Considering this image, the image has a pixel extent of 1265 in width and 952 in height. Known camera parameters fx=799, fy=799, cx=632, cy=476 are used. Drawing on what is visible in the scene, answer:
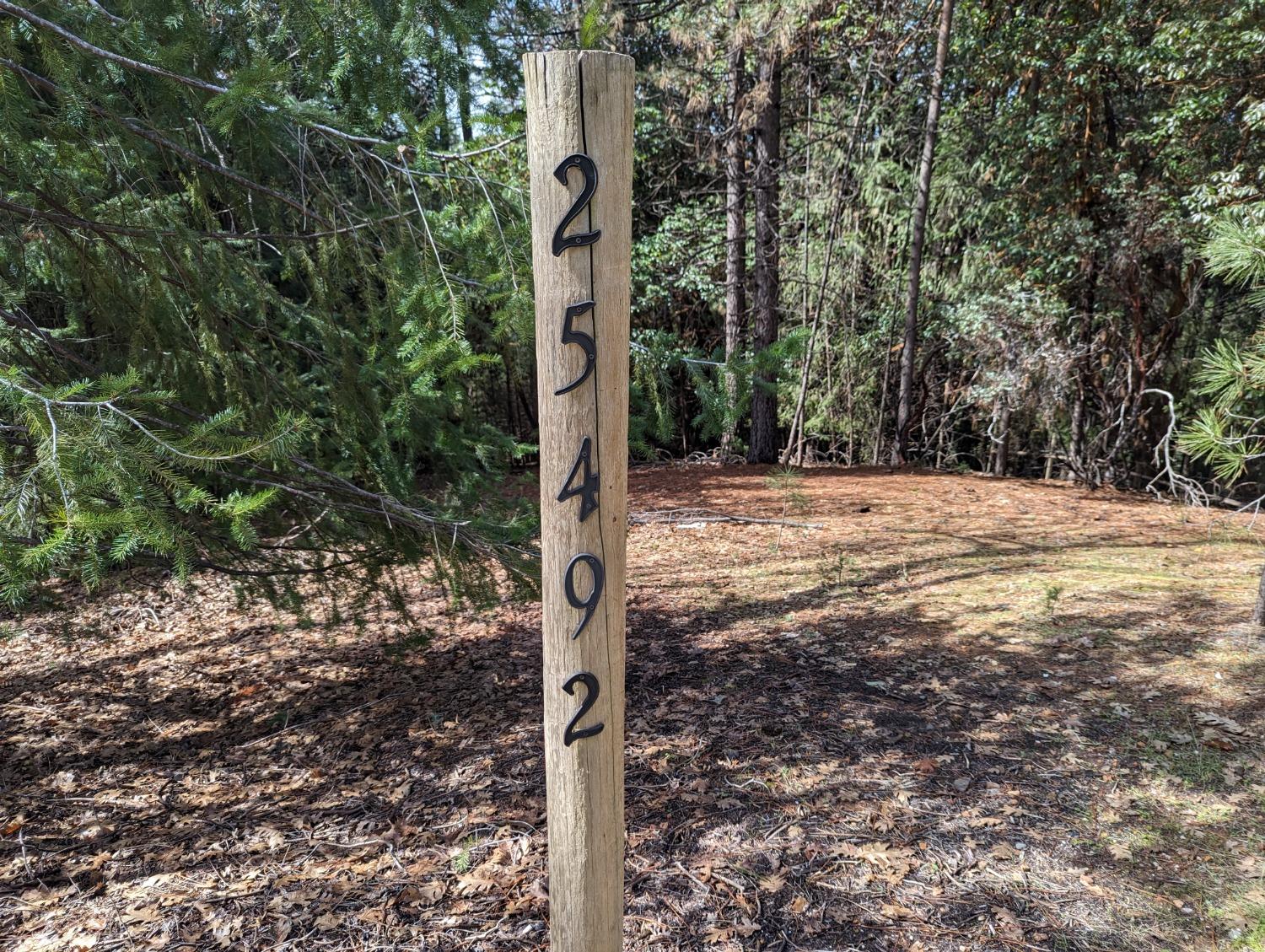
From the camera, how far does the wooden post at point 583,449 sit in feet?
5.86

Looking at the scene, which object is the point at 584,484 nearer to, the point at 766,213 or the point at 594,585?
the point at 594,585

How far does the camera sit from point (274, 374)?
3906mm

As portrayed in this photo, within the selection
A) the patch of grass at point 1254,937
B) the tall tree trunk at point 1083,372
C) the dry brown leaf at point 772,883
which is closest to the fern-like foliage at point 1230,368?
the patch of grass at point 1254,937

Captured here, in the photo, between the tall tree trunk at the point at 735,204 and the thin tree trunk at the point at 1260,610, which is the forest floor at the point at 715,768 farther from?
the tall tree trunk at the point at 735,204

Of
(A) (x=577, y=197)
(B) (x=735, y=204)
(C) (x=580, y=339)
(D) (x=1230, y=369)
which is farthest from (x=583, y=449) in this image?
(B) (x=735, y=204)

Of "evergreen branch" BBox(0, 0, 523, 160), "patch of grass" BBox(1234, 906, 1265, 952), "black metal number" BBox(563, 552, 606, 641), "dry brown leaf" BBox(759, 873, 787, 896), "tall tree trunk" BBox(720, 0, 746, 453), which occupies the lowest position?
"dry brown leaf" BBox(759, 873, 787, 896)

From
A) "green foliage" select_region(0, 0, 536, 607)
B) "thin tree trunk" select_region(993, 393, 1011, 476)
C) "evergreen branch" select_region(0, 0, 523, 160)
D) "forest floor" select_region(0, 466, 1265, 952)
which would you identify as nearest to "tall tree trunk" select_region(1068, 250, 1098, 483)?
"thin tree trunk" select_region(993, 393, 1011, 476)

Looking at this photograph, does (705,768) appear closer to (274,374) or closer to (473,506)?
(473,506)

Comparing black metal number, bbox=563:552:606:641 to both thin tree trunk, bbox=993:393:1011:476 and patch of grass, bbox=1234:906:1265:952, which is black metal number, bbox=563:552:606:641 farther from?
thin tree trunk, bbox=993:393:1011:476

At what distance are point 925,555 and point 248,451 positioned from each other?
5413mm

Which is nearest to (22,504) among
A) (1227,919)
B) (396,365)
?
(396,365)

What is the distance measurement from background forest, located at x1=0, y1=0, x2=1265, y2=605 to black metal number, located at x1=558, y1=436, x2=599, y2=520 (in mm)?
761

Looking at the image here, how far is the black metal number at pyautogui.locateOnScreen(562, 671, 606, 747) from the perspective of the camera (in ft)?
6.49

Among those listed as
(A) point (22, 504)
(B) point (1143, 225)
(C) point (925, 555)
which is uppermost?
(B) point (1143, 225)
